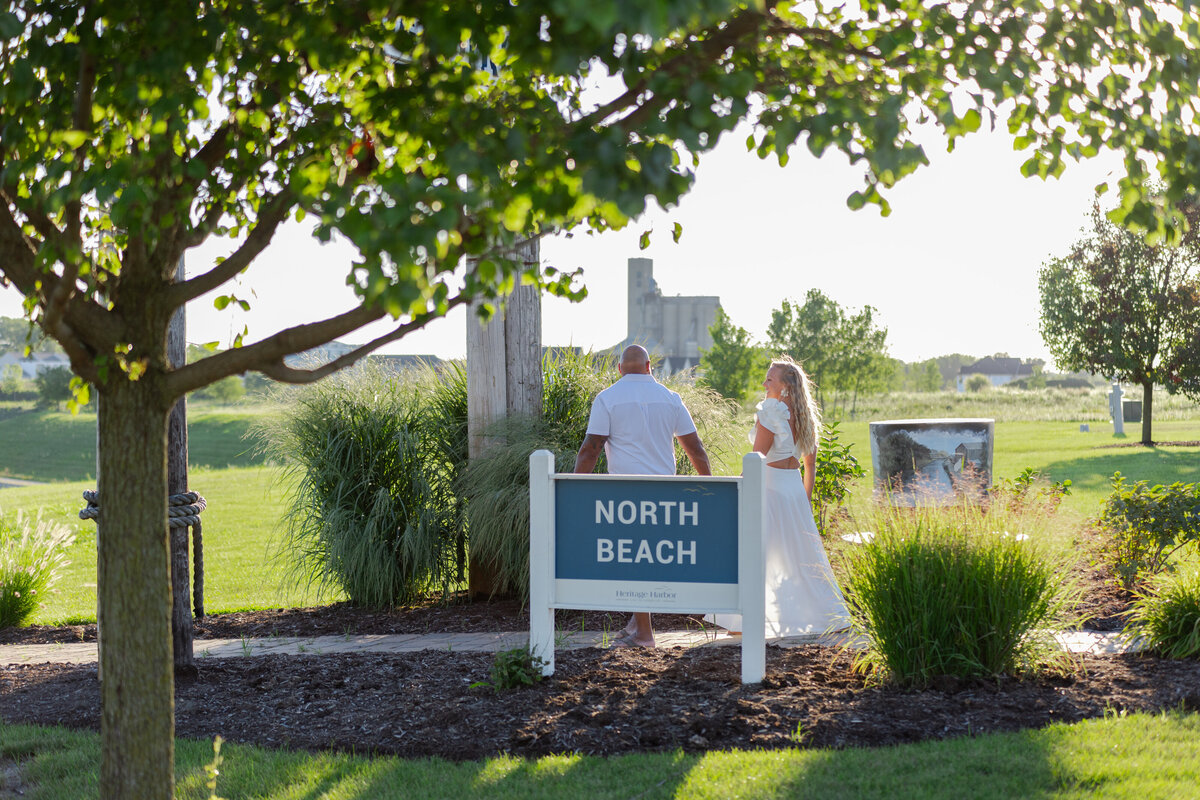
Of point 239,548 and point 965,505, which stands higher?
point 965,505

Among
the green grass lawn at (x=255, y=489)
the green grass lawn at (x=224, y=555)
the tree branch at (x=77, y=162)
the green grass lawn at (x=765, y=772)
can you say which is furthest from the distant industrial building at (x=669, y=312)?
the tree branch at (x=77, y=162)

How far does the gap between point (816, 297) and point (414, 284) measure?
53507mm

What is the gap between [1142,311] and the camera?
27.2 m

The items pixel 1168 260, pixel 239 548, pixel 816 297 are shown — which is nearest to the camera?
pixel 239 548

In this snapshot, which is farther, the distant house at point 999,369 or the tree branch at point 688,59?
the distant house at point 999,369

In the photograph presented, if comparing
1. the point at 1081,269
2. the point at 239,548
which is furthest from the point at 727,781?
the point at 1081,269

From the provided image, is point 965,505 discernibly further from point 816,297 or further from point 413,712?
point 816,297

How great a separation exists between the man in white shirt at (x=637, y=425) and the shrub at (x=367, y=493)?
2055 mm

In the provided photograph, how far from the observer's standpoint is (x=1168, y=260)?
A: 27.2 m

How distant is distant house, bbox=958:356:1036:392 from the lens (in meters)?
124

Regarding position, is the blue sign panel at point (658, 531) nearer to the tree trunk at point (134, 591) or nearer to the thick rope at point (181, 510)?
the thick rope at point (181, 510)

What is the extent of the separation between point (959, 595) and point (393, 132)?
3.43 meters

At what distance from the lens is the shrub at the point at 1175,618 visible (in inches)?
200

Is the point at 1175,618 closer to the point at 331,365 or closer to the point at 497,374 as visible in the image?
the point at 331,365
